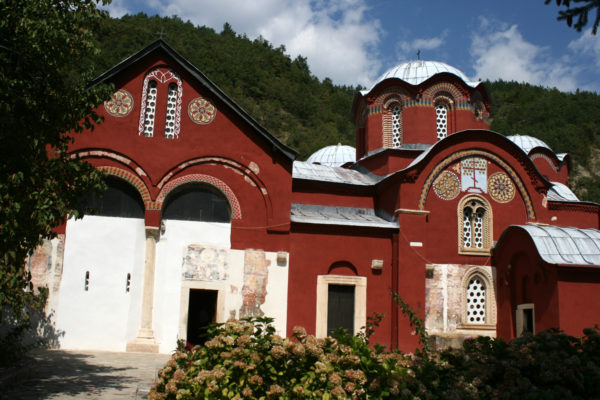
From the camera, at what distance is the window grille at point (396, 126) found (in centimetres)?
1631

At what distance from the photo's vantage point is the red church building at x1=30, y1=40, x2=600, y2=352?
1198 cm

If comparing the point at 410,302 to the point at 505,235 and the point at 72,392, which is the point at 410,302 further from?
the point at 72,392

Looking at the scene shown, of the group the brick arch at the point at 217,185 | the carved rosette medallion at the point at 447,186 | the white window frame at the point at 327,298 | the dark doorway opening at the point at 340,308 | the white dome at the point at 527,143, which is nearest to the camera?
the brick arch at the point at 217,185

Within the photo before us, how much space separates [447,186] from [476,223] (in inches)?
48.2

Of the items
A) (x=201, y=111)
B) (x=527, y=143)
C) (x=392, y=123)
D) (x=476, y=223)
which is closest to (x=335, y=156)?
(x=392, y=123)

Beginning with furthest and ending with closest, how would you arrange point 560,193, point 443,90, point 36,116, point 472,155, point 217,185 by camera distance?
1. point 560,193
2. point 443,90
3. point 472,155
4. point 217,185
5. point 36,116

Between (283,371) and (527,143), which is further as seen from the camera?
(527,143)

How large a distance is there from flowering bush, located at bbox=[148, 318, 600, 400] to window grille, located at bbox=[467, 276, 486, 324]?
8.33 metres

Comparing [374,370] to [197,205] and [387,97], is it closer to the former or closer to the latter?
[197,205]

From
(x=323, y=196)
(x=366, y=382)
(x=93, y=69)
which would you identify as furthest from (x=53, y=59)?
(x=323, y=196)

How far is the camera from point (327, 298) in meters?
12.9

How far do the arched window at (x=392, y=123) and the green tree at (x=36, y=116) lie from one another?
10.4 meters

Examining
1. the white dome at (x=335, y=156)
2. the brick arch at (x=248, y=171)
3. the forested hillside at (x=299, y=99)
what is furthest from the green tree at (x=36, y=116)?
the forested hillside at (x=299, y=99)

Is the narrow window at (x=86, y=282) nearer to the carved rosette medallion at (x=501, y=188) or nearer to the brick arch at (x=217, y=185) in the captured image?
the brick arch at (x=217, y=185)
